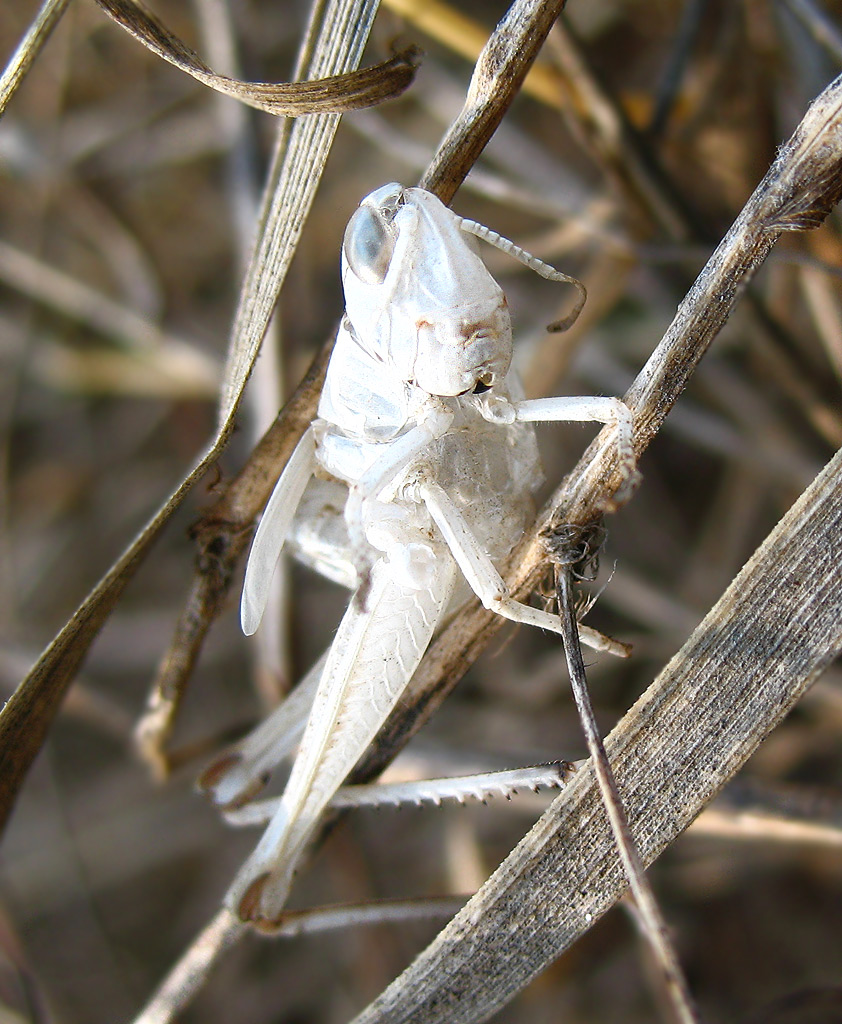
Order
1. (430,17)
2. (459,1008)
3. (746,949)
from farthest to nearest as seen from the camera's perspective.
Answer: (746,949) → (430,17) → (459,1008)

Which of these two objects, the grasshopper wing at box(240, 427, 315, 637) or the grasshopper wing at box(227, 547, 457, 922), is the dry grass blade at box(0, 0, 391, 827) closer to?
the grasshopper wing at box(240, 427, 315, 637)

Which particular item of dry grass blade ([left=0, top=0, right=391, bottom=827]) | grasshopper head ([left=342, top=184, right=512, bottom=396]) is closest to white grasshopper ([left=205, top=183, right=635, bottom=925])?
grasshopper head ([left=342, top=184, right=512, bottom=396])

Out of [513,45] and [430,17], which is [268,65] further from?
[513,45]

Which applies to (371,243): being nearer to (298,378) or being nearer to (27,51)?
(27,51)

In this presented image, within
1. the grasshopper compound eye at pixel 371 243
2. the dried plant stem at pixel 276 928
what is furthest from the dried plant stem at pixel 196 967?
the grasshopper compound eye at pixel 371 243

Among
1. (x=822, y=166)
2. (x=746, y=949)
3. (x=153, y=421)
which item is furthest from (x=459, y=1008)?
(x=153, y=421)
